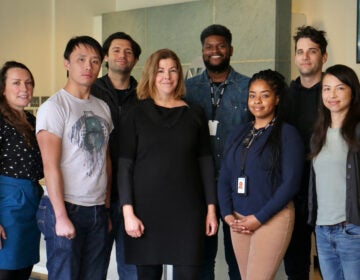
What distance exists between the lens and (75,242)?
2186mm

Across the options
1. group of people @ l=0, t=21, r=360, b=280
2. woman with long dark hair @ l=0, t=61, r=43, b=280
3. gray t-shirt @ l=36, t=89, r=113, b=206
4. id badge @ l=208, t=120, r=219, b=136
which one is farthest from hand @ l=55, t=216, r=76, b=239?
id badge @ l=208, t=120, r=219, b=136

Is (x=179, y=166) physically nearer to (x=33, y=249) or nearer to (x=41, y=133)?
(x=41, y=133)

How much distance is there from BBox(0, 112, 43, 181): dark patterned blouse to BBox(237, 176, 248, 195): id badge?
0.99 meters

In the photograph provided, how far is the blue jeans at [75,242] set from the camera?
7.11 ft

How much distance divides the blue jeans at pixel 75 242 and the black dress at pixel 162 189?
15cm

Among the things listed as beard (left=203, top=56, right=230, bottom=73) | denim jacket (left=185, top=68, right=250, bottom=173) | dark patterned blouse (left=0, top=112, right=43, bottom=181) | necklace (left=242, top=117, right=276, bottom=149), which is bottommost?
dark patterned blouse (left=0, top=112, right=43, bottom=181)

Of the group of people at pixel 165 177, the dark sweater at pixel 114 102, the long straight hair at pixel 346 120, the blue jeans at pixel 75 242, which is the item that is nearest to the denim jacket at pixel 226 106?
the group of people at pixel 165 177

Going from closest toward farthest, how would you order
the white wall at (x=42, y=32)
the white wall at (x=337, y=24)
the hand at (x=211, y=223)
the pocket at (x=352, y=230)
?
the pocket at (x=352, y=230) < the hand at (x=211, y=223) < the white wall at (x=337, y=24) < the white wall at (x=42, y=32)

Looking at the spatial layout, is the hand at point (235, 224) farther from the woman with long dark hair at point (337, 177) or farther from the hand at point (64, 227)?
the hand at point (64, 227)

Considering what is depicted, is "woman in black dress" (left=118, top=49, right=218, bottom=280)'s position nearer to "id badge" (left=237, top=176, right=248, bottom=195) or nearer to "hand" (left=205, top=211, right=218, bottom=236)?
"hand" (left=205, top=211, right=218, bottom=236)

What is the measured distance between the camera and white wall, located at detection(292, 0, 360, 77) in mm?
5703

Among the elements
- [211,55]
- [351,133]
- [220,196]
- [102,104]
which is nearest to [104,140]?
[102,104]

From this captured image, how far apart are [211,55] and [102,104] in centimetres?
74

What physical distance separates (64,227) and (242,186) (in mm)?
825
